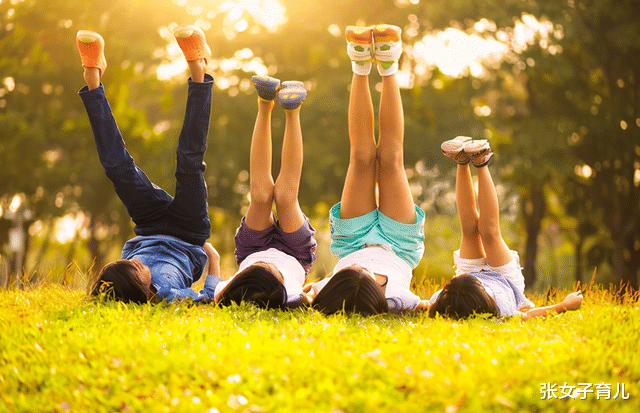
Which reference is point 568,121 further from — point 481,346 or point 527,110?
point 481,346

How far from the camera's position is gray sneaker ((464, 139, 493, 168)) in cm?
539

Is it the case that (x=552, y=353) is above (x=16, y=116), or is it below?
below

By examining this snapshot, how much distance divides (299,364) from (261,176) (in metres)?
2.42

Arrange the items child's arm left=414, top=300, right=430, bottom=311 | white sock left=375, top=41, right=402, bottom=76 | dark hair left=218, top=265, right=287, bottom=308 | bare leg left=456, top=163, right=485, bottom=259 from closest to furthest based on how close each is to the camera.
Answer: dark hair left=218, top=265, right=287, bottom=308 → white sock left=375, top=41, right=402, bottom=76 → child's arm left=414, top=300, right=430, bottom=311 → bare leg left=456, top=163, right=485, bottom=259

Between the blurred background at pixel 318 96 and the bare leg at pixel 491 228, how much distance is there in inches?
271

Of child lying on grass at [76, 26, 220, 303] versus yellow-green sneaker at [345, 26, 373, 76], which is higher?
yellow-green sneaker at [345, 26, 373, 76]

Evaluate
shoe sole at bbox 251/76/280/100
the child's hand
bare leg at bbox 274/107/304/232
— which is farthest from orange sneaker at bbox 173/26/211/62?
the child's hand

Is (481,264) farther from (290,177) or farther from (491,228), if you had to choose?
(290,177)

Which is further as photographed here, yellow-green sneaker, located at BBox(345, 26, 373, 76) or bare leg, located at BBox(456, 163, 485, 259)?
bare leg, located at BBox(456, 163, 485, 259)

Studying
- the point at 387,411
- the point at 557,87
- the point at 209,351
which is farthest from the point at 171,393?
the point at 557,87

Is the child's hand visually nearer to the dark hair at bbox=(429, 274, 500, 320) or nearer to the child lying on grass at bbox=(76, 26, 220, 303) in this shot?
the dark hair at bbox=(429, 274, 500, 320)

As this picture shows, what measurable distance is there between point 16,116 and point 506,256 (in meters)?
11.3

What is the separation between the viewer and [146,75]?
1391 centimetres

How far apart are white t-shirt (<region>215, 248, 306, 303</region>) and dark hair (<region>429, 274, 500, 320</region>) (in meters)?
1.14
